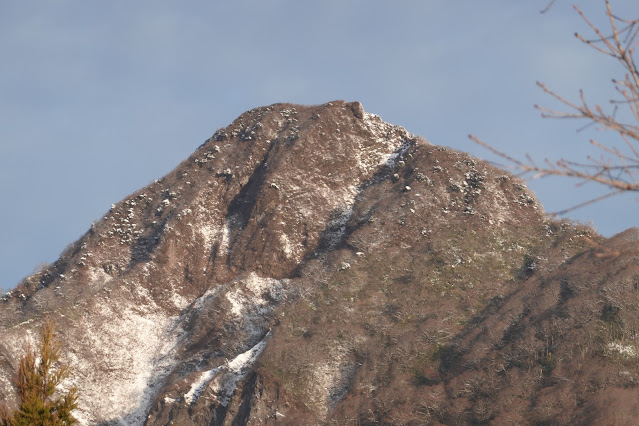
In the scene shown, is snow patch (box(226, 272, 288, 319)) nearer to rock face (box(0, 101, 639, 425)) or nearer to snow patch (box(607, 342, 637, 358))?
rock face (box(0, 101, 639, 425))

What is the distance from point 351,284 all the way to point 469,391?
1953 centimetres

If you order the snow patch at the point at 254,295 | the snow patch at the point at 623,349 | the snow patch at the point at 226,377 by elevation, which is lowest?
the snow patch at the point at 226,377

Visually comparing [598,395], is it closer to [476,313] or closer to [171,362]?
[476,313]

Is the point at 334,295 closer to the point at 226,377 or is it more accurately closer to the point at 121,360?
the point at 226,377

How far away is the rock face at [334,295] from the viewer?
5628cm

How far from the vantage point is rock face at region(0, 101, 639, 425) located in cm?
5628

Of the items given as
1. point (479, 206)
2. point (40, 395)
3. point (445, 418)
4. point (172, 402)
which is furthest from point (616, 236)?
point (40, 395)

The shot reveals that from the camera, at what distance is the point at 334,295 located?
2790 inches

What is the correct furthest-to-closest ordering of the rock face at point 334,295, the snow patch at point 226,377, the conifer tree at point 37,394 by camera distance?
the snow patch at point 226,377 → the rock face at point 334,295 → the conifer tree at point 37,394

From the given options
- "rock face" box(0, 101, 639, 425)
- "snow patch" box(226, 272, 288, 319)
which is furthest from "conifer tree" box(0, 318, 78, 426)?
"snow patch" box(226, 272, 288, 319)

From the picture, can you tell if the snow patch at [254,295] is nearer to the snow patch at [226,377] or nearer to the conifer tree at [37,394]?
the snow patch at [226,377]

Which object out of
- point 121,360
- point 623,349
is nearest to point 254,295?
point 121,360

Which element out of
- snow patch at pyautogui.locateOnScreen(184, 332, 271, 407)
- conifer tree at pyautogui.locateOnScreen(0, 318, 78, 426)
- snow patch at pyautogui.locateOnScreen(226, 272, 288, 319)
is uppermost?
snow patch at pyautogui.locateOnScreen(226, 272, 288, 319)

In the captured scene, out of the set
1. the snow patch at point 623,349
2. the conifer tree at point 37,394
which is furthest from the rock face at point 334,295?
the conifer tree at point 37,394
